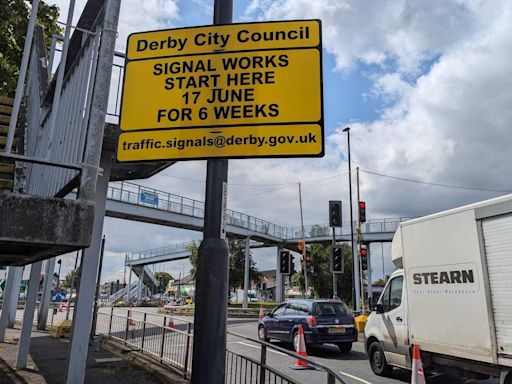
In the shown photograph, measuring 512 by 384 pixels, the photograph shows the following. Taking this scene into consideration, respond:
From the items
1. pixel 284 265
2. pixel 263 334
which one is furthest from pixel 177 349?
pixel 284 265

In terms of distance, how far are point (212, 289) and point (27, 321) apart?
790 centimetres

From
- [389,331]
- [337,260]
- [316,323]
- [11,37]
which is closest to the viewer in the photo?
[389,331]

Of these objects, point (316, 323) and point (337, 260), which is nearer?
point (316, 323)

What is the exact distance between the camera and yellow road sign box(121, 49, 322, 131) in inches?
106

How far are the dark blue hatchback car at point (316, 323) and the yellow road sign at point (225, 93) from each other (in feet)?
36.4

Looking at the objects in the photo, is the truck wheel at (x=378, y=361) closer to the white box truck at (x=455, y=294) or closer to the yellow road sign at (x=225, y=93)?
the white box truck at (x=455, y=294)

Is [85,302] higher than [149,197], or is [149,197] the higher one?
[149,197]

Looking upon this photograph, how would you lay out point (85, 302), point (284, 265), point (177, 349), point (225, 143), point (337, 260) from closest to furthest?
point (225, 143) < point (85, 302) < point (177, 349) < point (337, 260) < point (284, 265)

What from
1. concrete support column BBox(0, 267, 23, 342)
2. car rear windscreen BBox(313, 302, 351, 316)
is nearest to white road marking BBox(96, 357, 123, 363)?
concrete support column BBox(0, 267, 23, 342)

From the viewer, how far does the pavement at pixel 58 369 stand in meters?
7.56

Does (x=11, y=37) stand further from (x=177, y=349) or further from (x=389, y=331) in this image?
(x=389, y=331)

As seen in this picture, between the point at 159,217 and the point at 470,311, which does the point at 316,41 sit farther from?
the point at 159,217

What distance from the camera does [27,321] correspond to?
873cm

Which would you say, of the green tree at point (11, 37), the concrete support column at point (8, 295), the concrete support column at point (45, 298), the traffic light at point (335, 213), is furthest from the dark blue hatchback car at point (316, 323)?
the green tree at point (11, 37)
